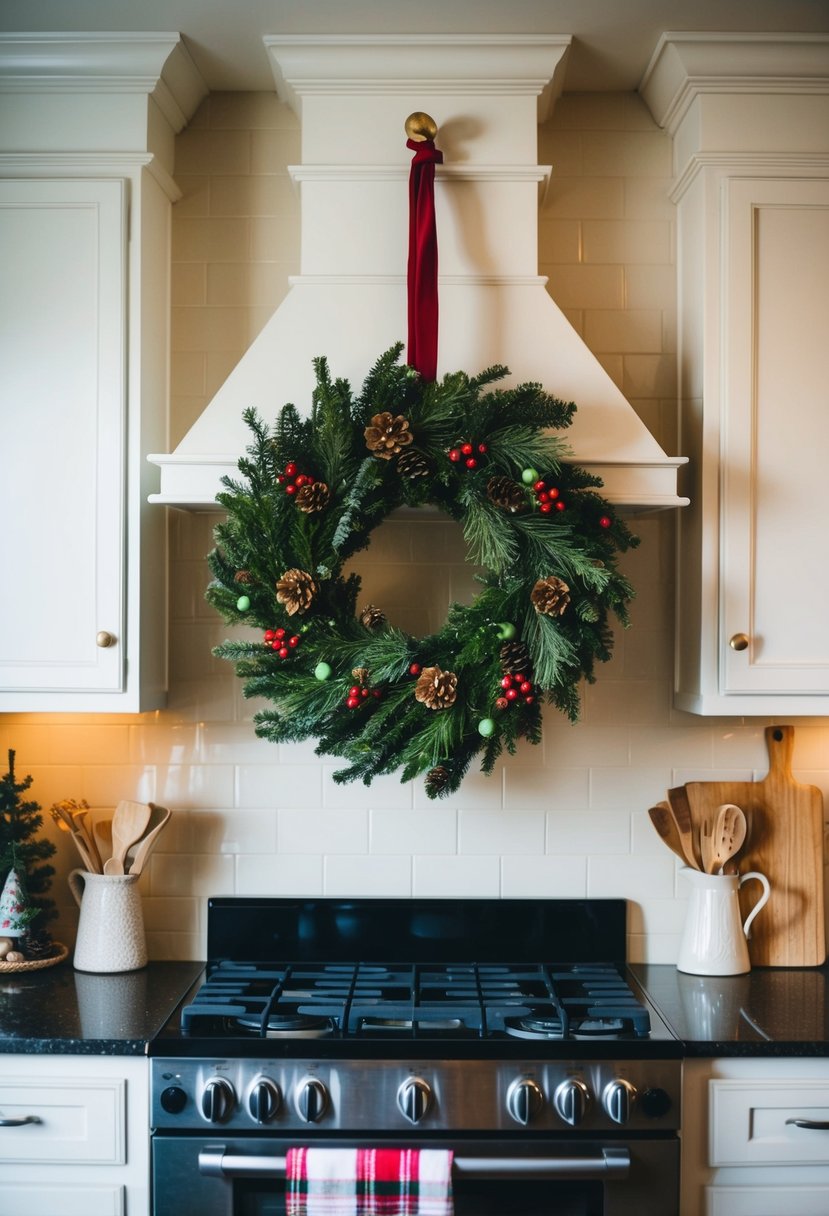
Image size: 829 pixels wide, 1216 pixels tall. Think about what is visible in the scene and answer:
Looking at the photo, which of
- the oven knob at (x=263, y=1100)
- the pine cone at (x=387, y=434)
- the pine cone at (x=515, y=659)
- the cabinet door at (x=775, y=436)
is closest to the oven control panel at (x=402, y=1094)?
the oven knob at (x=263, y=1100)

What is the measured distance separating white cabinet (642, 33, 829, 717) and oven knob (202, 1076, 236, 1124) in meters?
1.12

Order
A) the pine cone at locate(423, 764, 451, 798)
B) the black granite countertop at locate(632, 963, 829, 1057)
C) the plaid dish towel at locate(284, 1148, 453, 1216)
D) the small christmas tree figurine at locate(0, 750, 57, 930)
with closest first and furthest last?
the plaid dish towel at locate(284, 1148, 453, 1216)
the black granite countertop at locate(632, 963, 829, 1057)
the pine cone at locate(423, 764, 451, 798)
the small christmas tree figurine at locate(0, 750, 57, 930)

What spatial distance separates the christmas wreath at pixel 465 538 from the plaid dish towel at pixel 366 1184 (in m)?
0.62

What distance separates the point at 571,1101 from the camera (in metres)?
1.74

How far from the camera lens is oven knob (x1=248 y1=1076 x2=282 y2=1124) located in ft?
5.72

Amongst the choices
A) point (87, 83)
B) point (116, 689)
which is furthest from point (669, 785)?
point (87, 83)

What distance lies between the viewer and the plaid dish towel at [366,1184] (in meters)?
1.69

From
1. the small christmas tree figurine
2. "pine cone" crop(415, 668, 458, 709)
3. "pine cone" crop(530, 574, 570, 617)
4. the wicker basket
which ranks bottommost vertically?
the wicker basket

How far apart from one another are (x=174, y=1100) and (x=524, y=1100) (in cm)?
59

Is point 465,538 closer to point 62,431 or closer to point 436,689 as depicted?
point 436,689

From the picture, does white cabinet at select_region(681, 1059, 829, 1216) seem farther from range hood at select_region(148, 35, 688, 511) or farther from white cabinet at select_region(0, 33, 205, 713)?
white cabinet at select_region(0, 33, 205, 713)

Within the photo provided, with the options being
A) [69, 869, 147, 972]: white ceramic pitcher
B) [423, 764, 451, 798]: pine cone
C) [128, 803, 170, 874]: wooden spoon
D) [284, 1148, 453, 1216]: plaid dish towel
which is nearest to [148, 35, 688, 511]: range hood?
[423, 764, 451, 798]: pine cone

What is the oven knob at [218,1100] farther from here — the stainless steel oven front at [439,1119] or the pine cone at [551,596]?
the pine cone at [551,596]

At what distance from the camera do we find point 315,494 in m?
1.84
